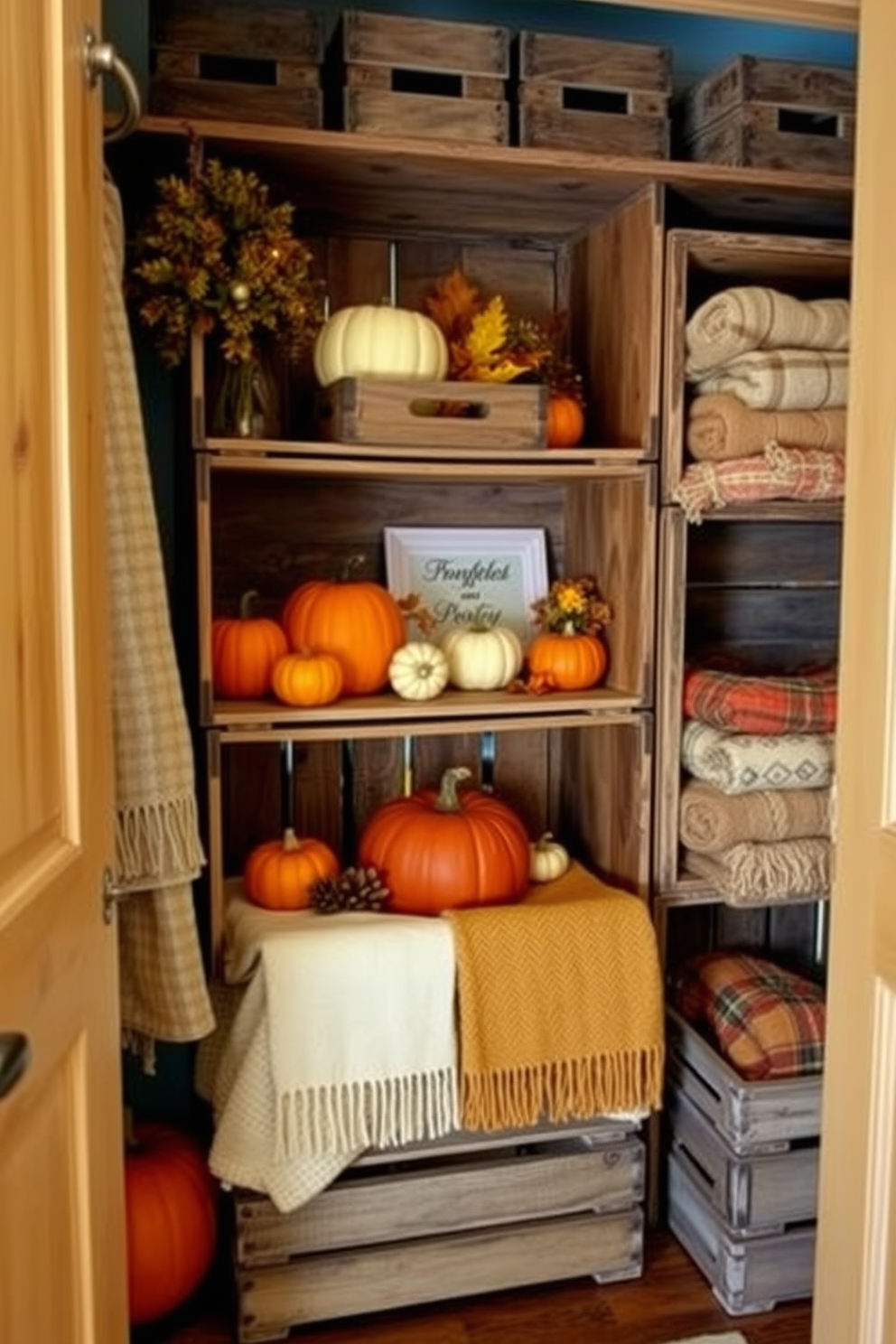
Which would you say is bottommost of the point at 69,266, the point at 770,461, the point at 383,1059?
the point at 383,1059

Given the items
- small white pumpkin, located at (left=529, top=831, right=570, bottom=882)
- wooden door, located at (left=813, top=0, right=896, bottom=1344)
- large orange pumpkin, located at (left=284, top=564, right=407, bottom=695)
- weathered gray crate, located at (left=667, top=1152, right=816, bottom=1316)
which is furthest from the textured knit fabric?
weathered gray crate, located at (left=667, top=1152, right=816, bottom=1316)

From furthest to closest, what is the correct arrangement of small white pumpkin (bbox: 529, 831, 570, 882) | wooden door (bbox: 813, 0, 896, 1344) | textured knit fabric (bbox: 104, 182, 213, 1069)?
small white pumpkin (bbox: 529, 831, 570, 882), textured knit fabric (bbox: 104, 182, 213, 1069), wooden door (bbox: 813, 0, 896, 1344)

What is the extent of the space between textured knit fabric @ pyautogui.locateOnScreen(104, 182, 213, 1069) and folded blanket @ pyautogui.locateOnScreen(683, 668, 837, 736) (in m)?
0.92

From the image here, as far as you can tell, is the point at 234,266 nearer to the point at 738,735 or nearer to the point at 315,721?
the point at 315,721

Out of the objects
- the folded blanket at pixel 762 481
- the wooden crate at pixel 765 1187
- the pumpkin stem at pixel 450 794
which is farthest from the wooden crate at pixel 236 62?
the wooden crate at pixel 765 1187

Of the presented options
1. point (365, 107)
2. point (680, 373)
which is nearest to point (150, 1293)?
point (680, 373)

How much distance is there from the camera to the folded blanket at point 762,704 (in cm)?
209

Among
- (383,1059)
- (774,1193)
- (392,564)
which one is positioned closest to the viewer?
(383,1059)

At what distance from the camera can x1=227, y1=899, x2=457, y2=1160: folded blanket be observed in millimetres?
1861

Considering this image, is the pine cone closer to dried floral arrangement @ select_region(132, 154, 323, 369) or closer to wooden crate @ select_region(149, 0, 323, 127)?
dried floral arrangement @ select_region(132, 154, 323, 369)

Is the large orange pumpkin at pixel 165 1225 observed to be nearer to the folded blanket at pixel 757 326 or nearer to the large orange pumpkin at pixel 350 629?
the large orange pumpkin at pixel 350 629

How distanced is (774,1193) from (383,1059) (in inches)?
29.0

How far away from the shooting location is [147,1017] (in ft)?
5.81

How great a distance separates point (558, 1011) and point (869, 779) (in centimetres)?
79
